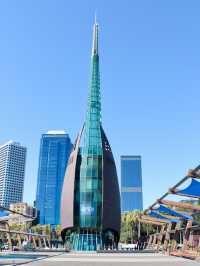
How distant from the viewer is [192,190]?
2747 cm

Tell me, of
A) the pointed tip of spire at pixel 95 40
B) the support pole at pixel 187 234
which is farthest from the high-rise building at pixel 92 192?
the support pole at pixel 187 234

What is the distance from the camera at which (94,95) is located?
269 ft

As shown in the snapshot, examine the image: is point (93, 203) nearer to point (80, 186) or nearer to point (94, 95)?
point (80, 186)

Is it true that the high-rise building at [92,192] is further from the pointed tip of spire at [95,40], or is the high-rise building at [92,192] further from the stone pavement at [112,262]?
the stone pavement at [112,262]

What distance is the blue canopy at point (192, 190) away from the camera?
27.0 meters

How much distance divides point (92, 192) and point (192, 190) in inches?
1866

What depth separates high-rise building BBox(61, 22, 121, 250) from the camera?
71.9m

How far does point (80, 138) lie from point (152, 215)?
1178 inches

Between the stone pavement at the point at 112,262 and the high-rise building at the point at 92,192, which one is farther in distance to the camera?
the high-rise building at the point at 92,192

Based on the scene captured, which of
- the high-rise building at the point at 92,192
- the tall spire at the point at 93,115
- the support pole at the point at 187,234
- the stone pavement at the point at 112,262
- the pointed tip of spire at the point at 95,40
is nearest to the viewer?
the stone pavement at the point at 112,262

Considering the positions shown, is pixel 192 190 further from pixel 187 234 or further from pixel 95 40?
pixel 95 40

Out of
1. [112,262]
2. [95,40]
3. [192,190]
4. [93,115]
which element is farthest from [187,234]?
[95,40]

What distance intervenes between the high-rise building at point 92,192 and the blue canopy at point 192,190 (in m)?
45.5

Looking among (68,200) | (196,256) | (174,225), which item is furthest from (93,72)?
(196,256)
